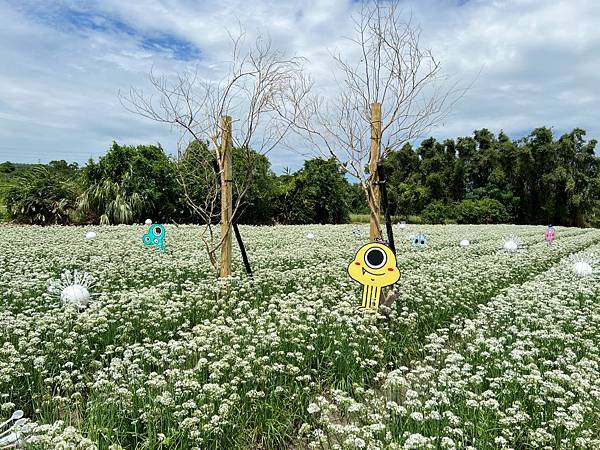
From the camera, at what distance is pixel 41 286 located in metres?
8.73

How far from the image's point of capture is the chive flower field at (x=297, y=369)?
3.89 m

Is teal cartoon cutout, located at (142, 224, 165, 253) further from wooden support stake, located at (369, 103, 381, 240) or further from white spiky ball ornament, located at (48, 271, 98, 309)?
wooden support stake, located at (369, 103, 381, 240)

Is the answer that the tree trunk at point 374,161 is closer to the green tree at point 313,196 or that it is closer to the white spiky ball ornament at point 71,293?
the white spiky ball ornament at point 71,293

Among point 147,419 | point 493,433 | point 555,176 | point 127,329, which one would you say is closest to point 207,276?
point 127,329

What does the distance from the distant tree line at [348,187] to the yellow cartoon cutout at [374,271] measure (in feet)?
65.4

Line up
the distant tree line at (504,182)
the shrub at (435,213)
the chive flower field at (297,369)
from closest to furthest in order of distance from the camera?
the chive flower field at (297,369), the shrub at (435,213), the distant tree line at (504,182)

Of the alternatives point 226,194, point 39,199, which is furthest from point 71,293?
point 39,199

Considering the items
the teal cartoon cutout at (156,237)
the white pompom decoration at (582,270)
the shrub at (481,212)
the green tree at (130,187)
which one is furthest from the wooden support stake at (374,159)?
the shrub at (481,212)

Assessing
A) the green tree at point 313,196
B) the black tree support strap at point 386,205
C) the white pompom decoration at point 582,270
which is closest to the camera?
the black tree support strap at point 386,205

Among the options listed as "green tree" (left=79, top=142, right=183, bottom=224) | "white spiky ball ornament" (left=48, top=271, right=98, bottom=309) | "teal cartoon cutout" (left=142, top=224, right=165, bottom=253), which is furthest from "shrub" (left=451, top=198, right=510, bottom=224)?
"white spiky ball ornament" (left=48, top=271, right=98, bottom=309)

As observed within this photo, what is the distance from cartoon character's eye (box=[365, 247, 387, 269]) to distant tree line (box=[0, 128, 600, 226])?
784 inches

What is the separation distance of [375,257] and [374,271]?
22 centimetres

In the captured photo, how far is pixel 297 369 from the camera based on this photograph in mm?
4871

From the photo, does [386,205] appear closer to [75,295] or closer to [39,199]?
[75,295]
